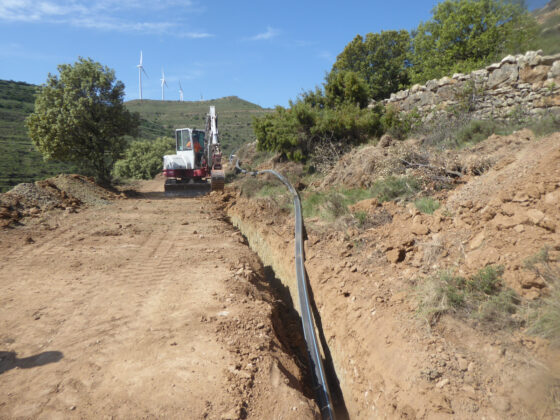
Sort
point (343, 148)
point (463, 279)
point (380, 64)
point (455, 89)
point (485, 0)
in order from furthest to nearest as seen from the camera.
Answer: point (380, 64) → point (485, 0) → point (343, 148) → point (455, 89) → point (463, 279)

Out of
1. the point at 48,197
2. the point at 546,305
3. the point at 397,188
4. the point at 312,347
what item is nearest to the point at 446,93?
the point at 397,188

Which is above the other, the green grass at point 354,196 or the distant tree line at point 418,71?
the distant tree line at point 418,71

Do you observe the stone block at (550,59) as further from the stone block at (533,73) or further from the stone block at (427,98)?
the stone block at (427,98)

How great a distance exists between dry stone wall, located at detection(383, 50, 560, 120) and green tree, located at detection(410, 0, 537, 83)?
203cm

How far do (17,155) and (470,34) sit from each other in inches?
1650

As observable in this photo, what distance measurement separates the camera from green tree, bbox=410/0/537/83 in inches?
468

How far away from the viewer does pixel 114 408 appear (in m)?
3.01

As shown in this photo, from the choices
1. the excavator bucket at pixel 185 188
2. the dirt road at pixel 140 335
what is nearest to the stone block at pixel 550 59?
A: the dirt road at pixel 140 335

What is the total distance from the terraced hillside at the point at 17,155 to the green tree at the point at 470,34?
75.9 ft

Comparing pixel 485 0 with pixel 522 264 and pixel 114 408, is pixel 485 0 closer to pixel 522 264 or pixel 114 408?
pixel 522 264

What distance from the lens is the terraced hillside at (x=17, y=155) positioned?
101ft

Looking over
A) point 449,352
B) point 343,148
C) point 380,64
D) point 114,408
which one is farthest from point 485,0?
point 114,408

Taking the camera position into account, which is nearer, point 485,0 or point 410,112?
point 410,112

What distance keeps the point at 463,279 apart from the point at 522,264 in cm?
57
